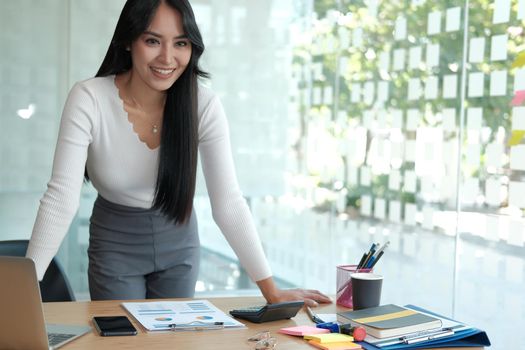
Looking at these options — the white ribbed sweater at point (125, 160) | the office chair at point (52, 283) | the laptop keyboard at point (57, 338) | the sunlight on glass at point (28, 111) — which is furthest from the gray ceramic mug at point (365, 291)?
the sunlight on glass at point (28, 111)

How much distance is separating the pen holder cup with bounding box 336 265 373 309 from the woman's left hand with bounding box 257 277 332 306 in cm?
5

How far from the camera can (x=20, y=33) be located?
4.48 metres

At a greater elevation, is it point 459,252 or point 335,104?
point 335,104

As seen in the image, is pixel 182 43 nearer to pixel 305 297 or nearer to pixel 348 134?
pixel 305 297

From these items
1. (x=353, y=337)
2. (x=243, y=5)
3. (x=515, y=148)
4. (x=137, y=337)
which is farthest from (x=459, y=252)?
(x=137, y=337)

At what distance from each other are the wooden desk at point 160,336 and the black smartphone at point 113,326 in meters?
0.02

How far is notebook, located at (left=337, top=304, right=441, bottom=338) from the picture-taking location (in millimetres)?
1906

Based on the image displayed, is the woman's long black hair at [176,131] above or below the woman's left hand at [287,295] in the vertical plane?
above

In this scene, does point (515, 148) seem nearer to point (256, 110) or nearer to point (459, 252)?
point (459, 252)

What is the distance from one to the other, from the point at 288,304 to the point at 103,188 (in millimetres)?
791

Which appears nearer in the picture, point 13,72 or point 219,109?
point 219,109

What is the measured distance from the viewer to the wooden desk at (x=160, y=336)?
181 cm

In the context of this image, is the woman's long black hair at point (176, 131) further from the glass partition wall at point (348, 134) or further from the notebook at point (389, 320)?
the glass partition wall at point (348, 134)

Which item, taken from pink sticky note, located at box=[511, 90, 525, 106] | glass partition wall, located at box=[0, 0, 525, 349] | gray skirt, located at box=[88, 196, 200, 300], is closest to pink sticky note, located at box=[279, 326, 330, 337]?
gray skirt, located at box=[88, 196, 200, 300]
